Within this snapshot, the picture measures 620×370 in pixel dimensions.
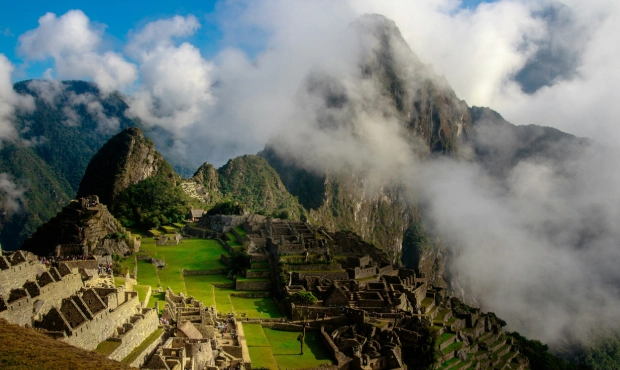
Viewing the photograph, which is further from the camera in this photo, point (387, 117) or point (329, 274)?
point (387, 117)

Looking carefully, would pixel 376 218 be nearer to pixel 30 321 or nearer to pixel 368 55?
pixel 368 55

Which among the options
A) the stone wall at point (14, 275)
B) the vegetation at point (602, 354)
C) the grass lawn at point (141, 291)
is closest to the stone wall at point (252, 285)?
the grass lawn at point (141, 291)

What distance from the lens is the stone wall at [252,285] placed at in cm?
4116

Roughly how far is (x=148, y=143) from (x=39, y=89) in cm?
2973

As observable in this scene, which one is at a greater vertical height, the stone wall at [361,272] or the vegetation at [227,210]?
the vegetation at [227,210]

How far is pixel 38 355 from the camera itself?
13.4 m

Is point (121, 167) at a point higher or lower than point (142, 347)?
higher

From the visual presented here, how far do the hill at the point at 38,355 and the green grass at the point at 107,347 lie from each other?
363 cm

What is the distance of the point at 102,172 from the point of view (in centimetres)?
7088

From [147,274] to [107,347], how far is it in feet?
67.3

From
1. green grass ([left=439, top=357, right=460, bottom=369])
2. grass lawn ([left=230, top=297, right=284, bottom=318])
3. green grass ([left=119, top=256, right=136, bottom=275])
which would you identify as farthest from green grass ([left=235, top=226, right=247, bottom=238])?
green grass ([left=439, top=357, right=460, bottom=369])

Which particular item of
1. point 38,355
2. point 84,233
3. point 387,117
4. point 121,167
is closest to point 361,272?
point 84,233

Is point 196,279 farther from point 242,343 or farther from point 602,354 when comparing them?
point 602,354

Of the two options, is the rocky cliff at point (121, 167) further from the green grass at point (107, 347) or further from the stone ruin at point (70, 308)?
the green grass at point (107, 347)
